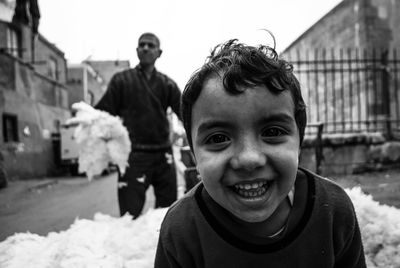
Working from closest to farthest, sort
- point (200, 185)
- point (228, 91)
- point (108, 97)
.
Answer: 1. point (228, 91)
2. point (200, 185)
3. point (108, 97)

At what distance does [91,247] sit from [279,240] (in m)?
1.48

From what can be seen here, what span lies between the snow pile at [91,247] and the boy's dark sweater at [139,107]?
90 cm

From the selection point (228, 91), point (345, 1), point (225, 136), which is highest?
point (345, 1)

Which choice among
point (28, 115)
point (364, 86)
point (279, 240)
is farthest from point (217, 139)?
point (28, 115)

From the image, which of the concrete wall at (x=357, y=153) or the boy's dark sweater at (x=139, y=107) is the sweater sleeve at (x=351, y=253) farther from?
the concrete wall at (x=357, y=153)

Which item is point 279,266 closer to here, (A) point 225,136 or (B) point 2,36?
(A) point 225,136

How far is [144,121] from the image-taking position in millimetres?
3533

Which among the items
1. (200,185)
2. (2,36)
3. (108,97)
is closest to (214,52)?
(200,185)

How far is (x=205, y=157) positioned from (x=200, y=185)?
1.05 ft

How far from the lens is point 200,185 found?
150 cm

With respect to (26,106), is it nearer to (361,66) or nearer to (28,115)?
(28,115)

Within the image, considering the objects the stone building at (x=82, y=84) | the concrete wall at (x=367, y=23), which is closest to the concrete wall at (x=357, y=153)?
the concrete wall at (x=367, y=23)

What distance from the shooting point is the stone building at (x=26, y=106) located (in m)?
12.7

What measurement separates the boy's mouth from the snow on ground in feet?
3.75
